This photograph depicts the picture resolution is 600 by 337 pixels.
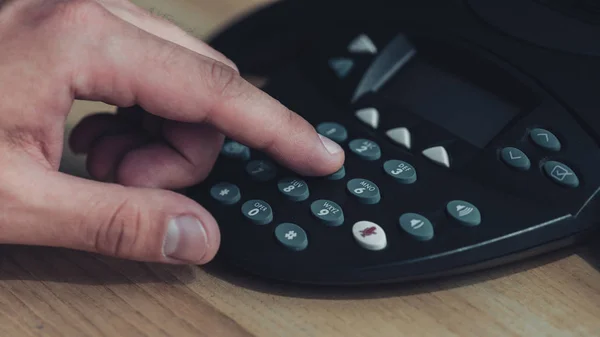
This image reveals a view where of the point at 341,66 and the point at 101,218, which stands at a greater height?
the point at 341,66

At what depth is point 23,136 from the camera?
41 cm

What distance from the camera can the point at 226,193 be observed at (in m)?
0.46

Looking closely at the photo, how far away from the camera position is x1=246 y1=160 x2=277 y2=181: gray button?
0.47 meters

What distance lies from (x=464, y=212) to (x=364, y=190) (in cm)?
6

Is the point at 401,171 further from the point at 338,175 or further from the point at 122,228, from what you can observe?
the point at 122,228

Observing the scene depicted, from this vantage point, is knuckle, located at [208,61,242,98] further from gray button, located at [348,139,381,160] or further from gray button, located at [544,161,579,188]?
gray button, located at [544,161,579,188]

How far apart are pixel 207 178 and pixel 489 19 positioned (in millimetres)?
242

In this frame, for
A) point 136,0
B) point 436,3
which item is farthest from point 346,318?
point 136,0

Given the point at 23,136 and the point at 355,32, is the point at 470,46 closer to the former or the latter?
the point at 355,32

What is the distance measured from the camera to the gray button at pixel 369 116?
51 cm

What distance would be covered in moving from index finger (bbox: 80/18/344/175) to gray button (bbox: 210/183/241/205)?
0.10ft

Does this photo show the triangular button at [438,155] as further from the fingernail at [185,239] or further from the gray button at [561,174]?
the fingernail at [185,239]

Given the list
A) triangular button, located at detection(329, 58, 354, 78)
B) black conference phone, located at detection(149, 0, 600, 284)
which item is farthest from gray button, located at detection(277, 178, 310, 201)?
triangular button, located at detection(329, 58, 354, 78)

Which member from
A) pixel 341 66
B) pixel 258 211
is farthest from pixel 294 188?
pixel 341 66
